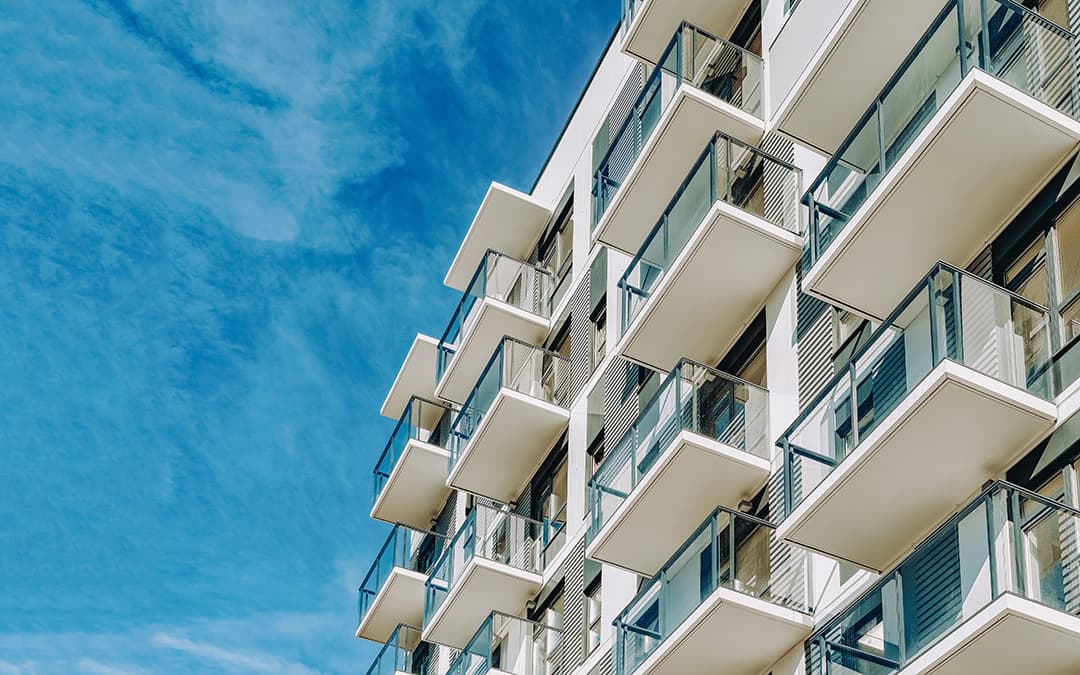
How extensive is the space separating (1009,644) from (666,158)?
1234cm

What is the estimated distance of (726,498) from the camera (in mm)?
21078

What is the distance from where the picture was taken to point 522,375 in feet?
96.6

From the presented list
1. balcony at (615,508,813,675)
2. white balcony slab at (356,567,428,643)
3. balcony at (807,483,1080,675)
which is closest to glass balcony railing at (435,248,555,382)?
white balcony slab at (356,567,428,643)

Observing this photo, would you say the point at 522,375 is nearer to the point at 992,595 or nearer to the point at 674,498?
the point at 674,498

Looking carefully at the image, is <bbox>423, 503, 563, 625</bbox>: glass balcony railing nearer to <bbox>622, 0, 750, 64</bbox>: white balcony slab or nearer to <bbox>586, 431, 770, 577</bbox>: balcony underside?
<bbox>586, 431, 770, 577</bbox>: balcony underside

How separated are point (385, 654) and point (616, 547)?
1263cm

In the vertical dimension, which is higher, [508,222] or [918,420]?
[508,222]

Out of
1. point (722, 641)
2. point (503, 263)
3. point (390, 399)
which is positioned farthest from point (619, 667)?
point (390, 399)

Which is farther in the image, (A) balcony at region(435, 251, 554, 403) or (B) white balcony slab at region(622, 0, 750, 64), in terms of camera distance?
(A) balcony at region(435, 251, 554, 403)

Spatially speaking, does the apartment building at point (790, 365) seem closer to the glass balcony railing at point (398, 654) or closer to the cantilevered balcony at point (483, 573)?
the cantilevered balcony at point (483, 573)

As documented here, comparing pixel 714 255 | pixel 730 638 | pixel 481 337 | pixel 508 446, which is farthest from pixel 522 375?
pixel 730 638

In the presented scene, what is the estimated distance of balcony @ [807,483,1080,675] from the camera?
13.4 metres

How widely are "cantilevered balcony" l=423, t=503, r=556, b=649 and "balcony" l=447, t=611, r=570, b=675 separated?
685 mm

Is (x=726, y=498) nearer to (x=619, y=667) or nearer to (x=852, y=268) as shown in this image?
(x=619, y=667)
